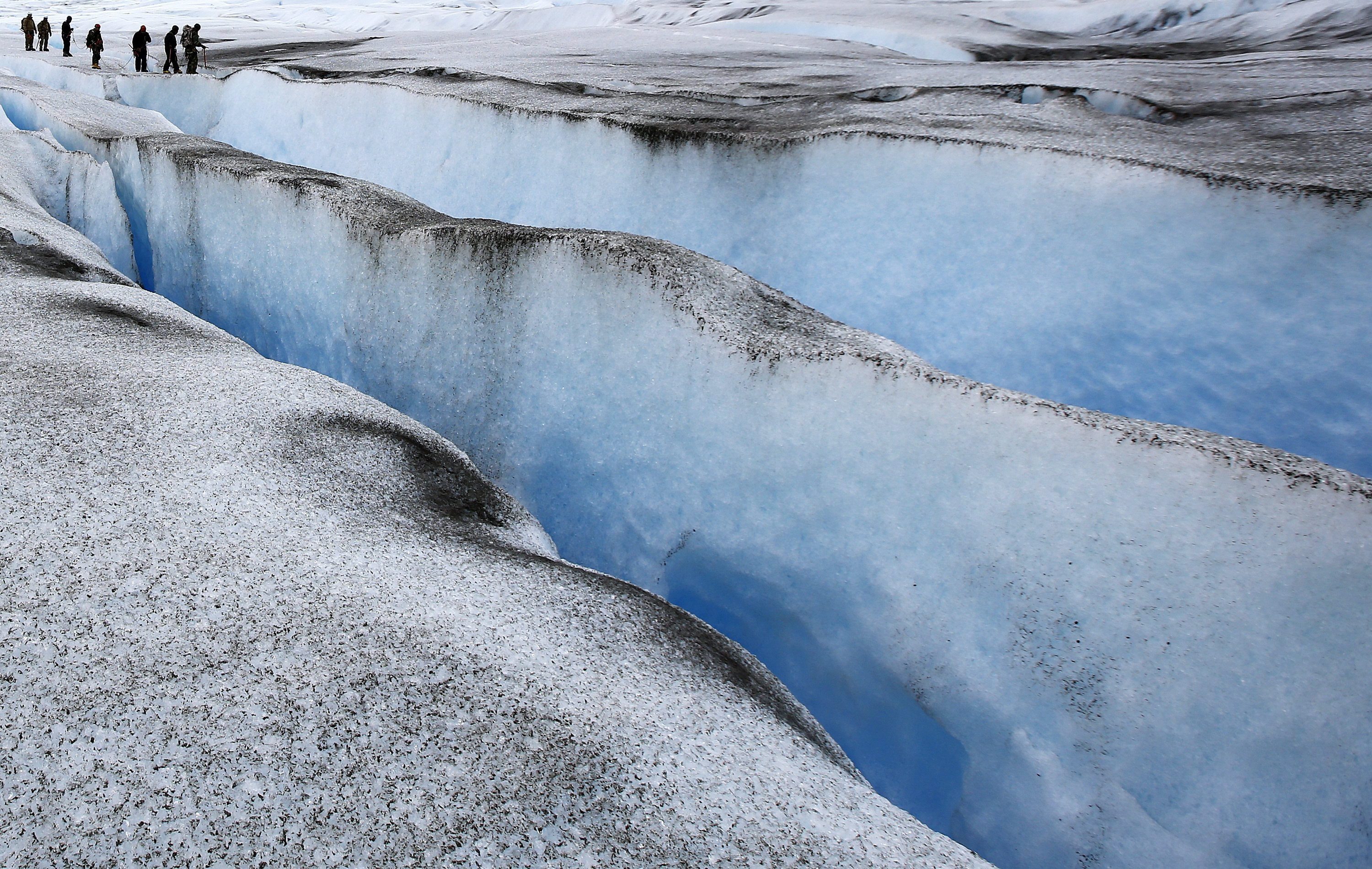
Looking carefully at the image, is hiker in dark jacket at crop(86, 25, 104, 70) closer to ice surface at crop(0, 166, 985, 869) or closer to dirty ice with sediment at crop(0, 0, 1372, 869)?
dirty ice with sediment at crop(0, 0, 1372, 869)

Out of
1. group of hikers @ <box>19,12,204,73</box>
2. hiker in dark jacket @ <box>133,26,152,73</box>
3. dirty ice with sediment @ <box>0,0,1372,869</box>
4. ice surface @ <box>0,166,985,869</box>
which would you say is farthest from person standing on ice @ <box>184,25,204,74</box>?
ice surface @ <box>0,166,985,869</box>

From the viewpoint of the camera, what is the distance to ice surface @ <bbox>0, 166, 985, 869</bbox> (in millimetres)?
1448

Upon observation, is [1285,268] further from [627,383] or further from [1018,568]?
A: [627,383]

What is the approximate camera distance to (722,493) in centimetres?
314

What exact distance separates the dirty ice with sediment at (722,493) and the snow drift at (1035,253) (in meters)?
0.02

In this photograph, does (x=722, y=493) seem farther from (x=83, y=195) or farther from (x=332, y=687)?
(x=83, y=195)

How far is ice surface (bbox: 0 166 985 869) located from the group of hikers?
30.9 ft

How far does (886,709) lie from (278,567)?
1.94 m

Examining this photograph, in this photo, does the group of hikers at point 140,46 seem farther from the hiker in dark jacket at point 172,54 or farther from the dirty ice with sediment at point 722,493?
the dirty ice with sediment at point 722,493

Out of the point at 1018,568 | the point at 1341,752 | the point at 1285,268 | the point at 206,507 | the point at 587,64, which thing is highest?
the point at 587,64

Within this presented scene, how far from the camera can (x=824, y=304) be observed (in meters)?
4.53

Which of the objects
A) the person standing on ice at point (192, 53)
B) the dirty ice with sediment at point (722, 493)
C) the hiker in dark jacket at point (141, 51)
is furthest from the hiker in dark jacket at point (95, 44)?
the dirty ice with sediment at point (722, 493)

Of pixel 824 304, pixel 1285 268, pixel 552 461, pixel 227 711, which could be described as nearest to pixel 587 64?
pixel 824 304

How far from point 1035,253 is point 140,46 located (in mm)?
11676
